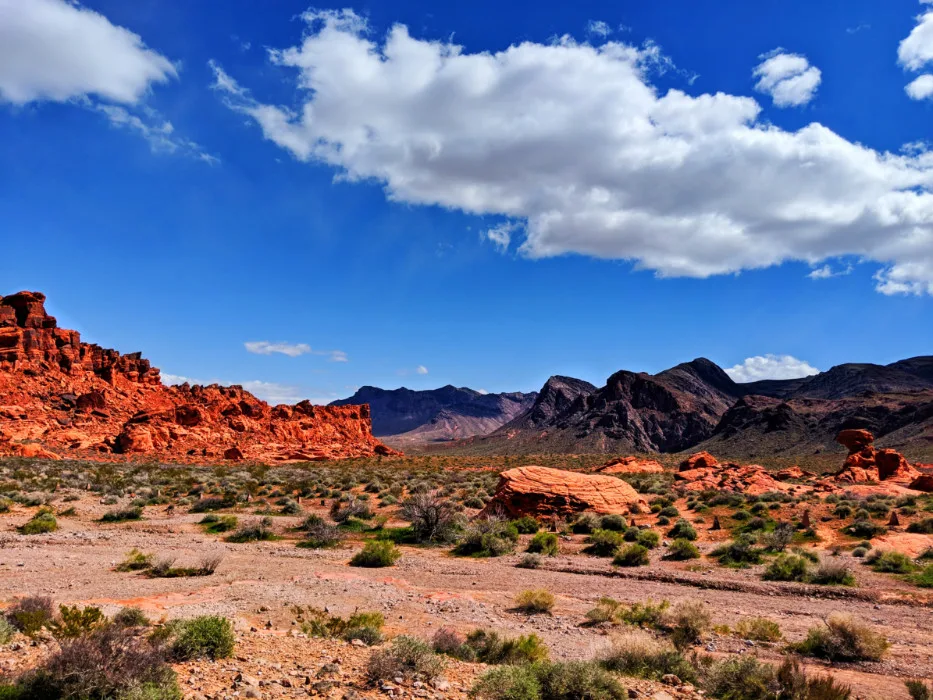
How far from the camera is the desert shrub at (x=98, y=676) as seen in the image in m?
5.42

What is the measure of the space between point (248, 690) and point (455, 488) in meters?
28.4

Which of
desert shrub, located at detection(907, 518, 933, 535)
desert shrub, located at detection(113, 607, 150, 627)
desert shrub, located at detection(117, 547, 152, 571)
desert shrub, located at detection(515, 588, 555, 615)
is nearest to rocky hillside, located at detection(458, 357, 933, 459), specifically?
desert shrub, located at detection(907, 518, 933, 535)

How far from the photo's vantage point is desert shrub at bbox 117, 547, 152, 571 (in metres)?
13.7

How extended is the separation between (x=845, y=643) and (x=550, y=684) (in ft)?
18.0

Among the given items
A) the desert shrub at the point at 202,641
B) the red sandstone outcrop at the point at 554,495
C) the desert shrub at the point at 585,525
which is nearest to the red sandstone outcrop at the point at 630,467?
the red sandstone outcrop at the point at 554,495

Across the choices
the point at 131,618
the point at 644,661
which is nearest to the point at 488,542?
the point at 644,661

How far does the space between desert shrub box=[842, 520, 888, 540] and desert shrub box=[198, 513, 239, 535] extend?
73.4 ft

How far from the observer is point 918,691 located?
22.9ft

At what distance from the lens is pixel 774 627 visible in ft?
31.7

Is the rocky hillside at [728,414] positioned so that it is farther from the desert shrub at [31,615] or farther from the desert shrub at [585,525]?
the desert shrub at [31,615]

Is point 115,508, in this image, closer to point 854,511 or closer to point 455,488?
point 455,488

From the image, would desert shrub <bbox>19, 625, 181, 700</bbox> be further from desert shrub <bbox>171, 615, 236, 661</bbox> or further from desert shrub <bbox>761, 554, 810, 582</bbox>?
desert shrub <bbox>761, 554, 810, 582</bbox>

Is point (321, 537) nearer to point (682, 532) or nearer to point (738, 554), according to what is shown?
point (682, 532)

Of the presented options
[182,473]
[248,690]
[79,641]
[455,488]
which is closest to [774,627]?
[248,690]
